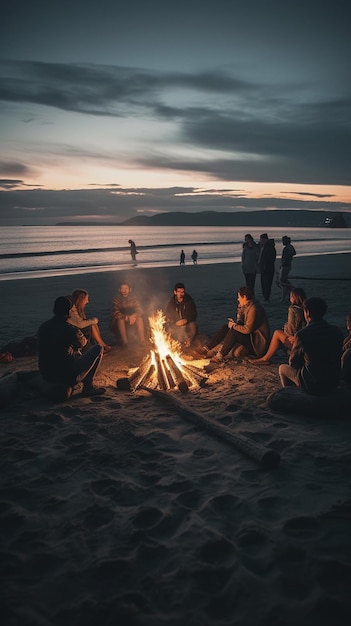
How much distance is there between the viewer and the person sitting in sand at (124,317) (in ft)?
35.7

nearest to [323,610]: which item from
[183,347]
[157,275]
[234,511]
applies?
[234,511]

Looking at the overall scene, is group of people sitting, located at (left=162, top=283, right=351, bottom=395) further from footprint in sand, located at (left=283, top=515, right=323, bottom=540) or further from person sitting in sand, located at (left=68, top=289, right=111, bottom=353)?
footprint in sand, located at (left=283, top=515, right=323, bottom=540)

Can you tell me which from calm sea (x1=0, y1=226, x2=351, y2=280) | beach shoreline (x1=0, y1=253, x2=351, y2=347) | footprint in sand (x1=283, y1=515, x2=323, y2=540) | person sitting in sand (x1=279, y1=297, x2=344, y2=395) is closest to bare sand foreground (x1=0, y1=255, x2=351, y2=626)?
footprint in sand (x1=283, y1=515, x2=323, y2=540)

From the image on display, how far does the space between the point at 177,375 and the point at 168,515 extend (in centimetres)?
411

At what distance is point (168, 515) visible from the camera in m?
4.33

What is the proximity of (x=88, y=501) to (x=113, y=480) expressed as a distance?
440mm

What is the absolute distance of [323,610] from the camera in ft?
10.4

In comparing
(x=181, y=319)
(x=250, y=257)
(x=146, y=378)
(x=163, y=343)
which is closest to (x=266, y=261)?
(x=250, y=257)

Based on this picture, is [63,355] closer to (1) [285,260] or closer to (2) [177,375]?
(2) [177,375]

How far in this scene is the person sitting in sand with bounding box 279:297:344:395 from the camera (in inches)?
241

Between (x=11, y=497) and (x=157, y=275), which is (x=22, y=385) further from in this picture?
(x=157, y=275)

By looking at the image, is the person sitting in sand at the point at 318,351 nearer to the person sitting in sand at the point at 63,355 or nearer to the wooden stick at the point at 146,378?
the wooden stick at the point at 146,378

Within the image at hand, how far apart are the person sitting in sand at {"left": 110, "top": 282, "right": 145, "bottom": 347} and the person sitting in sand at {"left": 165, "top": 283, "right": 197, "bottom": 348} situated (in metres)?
0.83

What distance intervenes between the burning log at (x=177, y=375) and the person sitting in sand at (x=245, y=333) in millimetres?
1460
